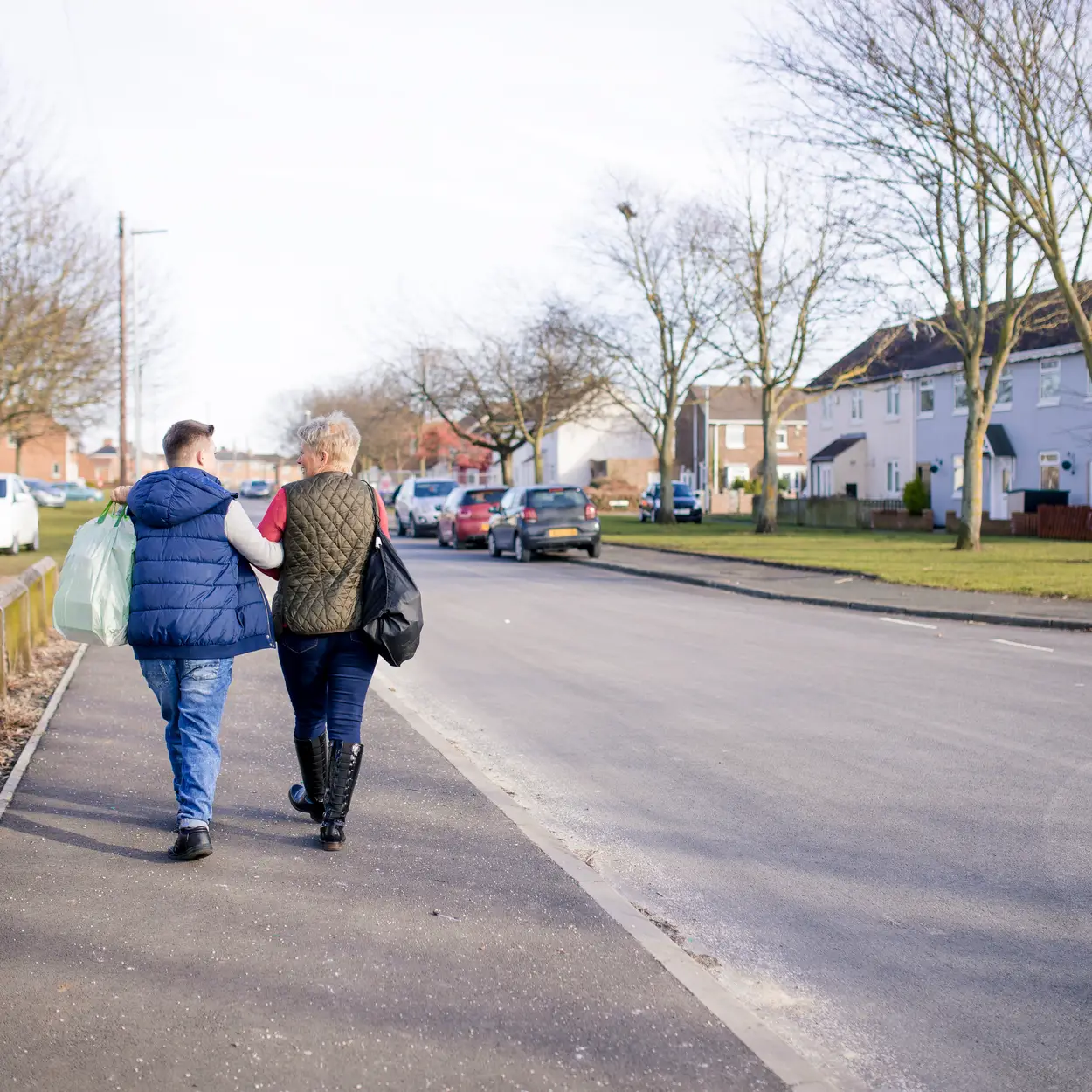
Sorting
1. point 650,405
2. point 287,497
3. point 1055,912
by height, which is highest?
point 650,405

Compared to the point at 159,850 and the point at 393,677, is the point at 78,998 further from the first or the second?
the point at 393,677

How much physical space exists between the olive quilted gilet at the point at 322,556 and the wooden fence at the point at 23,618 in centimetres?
396

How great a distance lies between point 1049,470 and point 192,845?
39359 millimetres

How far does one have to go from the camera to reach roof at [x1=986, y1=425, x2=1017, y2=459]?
41812 mm

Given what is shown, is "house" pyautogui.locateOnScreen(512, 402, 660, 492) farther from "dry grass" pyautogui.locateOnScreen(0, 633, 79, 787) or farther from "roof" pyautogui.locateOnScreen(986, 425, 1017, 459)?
"dry grass" pyautogui.locateOnScreen(0, 633, 79, 787)

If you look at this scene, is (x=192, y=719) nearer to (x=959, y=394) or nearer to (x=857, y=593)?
(x=857, y=593)

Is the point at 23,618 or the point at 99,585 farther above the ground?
the point at 99,585

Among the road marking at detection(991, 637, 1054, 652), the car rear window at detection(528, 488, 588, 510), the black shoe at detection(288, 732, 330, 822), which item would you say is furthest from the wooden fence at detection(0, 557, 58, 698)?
the car rear window at detection(528, 488, 588, 510)

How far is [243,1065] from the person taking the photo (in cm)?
332

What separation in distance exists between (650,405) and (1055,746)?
132 feet

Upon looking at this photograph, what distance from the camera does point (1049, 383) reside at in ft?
133

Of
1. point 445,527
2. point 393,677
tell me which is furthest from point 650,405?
point 393,677

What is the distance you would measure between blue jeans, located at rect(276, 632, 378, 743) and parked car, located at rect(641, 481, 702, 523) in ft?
148

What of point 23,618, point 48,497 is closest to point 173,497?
point 23,618
